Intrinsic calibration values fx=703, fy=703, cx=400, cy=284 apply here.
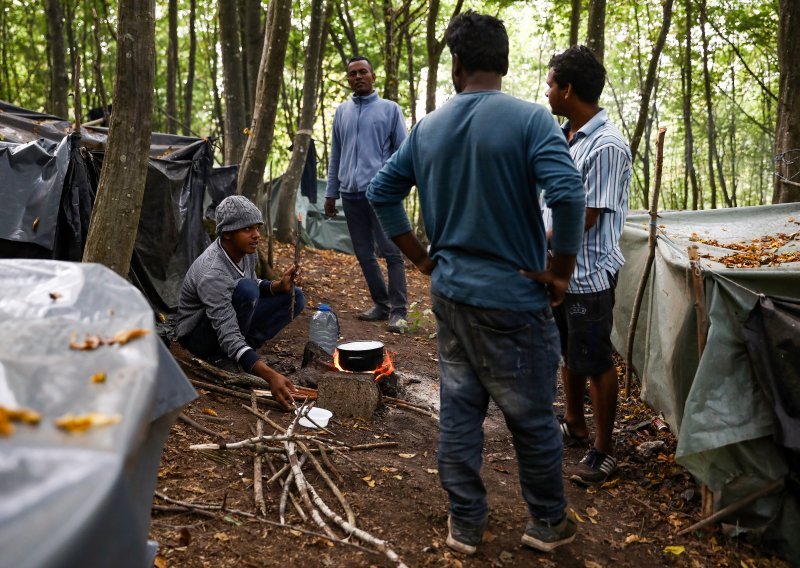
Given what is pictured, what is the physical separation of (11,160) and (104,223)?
5.00 ft

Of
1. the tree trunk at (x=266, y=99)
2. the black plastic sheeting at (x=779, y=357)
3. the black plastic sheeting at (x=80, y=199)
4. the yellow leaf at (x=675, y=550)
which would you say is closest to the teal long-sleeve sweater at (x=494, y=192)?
the black plastic sheeting at (x=779, y=357)

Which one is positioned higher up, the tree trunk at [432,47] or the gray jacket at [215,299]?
the tree trunk at [432,47]

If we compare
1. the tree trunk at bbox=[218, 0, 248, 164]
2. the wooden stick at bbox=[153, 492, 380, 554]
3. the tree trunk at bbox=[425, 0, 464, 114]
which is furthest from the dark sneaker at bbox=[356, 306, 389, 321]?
the tree trunk at bbox=[425, 0, 464, 114]

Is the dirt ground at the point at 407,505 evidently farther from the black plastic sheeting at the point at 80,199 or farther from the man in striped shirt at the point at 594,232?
the black plastic sheeting at the point at 80,199

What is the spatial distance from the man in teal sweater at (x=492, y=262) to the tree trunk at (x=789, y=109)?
5.49 m

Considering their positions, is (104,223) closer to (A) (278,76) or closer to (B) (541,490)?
(B) (541,490)

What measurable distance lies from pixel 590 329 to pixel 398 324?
326 cm

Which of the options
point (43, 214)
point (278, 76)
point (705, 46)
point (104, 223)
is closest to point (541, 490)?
point (104, 223)

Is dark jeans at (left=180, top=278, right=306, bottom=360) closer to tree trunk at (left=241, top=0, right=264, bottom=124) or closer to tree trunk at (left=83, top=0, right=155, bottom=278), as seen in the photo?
tree trunk at (left=83, top=0, right=155, bottom=278)

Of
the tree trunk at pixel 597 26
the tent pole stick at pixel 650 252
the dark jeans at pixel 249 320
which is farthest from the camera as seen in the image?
the tree trunk at pixel 597 26

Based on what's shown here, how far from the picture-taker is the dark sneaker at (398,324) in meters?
6.70

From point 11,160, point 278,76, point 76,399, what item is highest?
point 278,76

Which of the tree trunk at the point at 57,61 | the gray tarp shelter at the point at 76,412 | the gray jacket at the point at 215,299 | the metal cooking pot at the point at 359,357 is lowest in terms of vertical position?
the metal cooking pot at the point at 359,357

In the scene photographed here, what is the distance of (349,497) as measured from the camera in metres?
3.32
